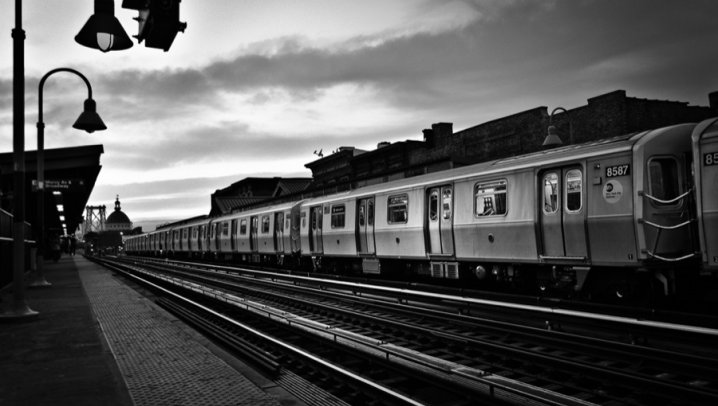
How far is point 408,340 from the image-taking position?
9.01m

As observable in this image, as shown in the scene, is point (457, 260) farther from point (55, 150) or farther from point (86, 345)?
point (55, 150)

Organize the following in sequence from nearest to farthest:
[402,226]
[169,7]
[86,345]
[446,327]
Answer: [169,7] → [86,345] → [446,327] → [402,226]

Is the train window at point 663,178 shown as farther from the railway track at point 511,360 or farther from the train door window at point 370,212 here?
the train door window at point 370,212

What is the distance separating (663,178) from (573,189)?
167 cm

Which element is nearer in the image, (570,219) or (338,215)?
(570,219)

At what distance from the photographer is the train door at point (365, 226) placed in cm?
1870

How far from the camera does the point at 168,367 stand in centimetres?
722

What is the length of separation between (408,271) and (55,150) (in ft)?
44.1

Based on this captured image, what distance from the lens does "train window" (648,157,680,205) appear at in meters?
9.94

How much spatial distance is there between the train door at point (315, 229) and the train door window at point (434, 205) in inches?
302

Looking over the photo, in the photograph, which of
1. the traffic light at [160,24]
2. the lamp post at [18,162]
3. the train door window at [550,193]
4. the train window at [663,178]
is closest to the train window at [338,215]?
the train door window at [550,193]

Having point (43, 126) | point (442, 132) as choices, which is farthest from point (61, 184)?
point (442, 132)

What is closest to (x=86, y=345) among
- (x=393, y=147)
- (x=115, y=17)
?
(x=115, y=17)

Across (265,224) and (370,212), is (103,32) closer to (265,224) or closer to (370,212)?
(370,212)
